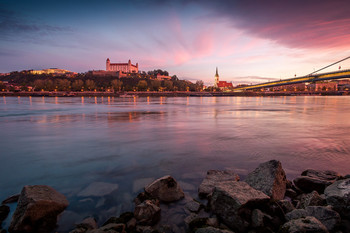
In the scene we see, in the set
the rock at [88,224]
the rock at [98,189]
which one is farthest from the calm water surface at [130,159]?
the rock at [88,224]

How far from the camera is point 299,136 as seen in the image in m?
11.4

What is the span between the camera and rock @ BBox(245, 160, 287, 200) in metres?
4.29

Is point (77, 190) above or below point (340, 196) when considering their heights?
below

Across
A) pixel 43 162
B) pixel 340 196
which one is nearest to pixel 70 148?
pixel 43 162

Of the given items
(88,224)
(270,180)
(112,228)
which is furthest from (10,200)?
(270,180)

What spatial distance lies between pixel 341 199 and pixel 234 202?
189cm

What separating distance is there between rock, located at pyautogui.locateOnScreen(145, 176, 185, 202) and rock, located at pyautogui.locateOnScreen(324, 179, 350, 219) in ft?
9.18

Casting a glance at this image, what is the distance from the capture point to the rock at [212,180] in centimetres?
480

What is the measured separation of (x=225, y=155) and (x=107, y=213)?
4892mm

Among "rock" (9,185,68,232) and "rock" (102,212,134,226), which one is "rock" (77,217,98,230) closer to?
"rock" (102,212,134,226)

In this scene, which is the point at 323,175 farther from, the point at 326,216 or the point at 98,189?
the point at 98,189

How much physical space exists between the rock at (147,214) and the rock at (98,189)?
1.43 meters

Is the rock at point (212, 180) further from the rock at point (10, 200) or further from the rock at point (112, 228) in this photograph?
the rock at point (10, 200)

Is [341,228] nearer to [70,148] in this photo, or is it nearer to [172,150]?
[172,150]
